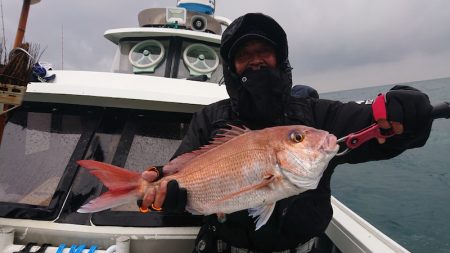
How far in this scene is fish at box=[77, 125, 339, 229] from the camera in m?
2.00

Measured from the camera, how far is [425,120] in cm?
231

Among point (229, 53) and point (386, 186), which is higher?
point (229, 53)

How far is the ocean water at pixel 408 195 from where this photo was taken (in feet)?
31.3

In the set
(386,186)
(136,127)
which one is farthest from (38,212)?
(386,186)

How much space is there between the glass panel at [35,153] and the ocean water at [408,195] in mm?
6041

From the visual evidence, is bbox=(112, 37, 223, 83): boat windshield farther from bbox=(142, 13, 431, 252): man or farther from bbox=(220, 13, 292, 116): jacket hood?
bbox=(142, 13, 431, 252): man

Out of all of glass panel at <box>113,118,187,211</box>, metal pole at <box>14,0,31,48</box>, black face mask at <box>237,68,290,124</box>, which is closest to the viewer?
black face mask at <box>237,68,290,124</box>

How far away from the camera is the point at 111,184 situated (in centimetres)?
216

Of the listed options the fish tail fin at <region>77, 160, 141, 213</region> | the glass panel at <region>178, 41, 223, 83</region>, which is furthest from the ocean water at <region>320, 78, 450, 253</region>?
the fish tail fin at <region>77, 160, 141, 213</region>

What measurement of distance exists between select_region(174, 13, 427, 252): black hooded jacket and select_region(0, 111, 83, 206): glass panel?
5.46 ft

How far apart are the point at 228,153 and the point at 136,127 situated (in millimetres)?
2032

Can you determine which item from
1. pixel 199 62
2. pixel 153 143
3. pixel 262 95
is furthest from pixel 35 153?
pixel 199 62

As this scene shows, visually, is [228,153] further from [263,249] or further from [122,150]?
[122,150]

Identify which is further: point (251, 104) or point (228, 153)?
point (251, 104)
